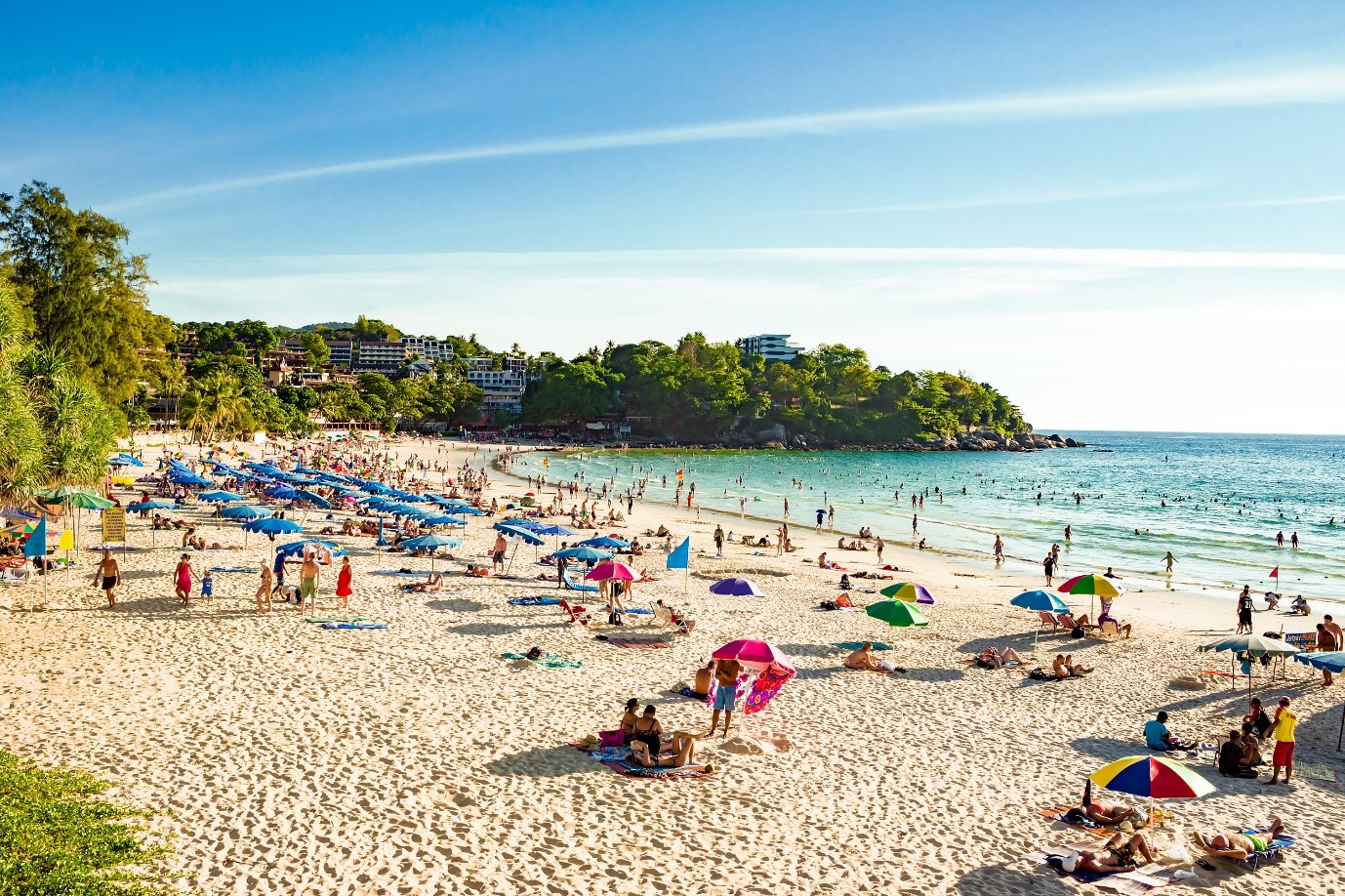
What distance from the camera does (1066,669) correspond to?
50.9 feet

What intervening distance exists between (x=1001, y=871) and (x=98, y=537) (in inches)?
1009

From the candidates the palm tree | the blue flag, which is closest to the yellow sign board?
the blue flag

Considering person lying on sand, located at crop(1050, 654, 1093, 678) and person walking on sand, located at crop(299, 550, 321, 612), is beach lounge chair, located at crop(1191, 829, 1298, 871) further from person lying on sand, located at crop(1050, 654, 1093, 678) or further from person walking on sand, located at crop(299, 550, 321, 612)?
person walking on sand, located at crop(299, 550, 321, 612)

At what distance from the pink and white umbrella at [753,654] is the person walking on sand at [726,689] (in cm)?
24

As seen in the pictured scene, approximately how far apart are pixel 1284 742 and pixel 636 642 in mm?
10062

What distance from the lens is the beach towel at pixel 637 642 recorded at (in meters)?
15.9

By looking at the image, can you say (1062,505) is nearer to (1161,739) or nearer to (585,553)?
(585,553)

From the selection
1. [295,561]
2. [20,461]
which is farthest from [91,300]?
[295,561]

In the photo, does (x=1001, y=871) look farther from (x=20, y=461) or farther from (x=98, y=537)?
(x=98, y=537)

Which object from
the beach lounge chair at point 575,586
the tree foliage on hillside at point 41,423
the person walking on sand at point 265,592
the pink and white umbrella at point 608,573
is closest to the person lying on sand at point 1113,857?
the pink and white umbrella at point 608,573

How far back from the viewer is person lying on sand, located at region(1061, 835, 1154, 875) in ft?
26.4

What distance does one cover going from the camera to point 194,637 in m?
14.3

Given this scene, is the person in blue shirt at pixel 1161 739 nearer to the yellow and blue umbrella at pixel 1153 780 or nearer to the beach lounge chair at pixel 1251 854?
the beach lounge chair at pixel 1251 854

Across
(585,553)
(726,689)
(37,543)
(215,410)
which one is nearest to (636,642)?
(585,553)
